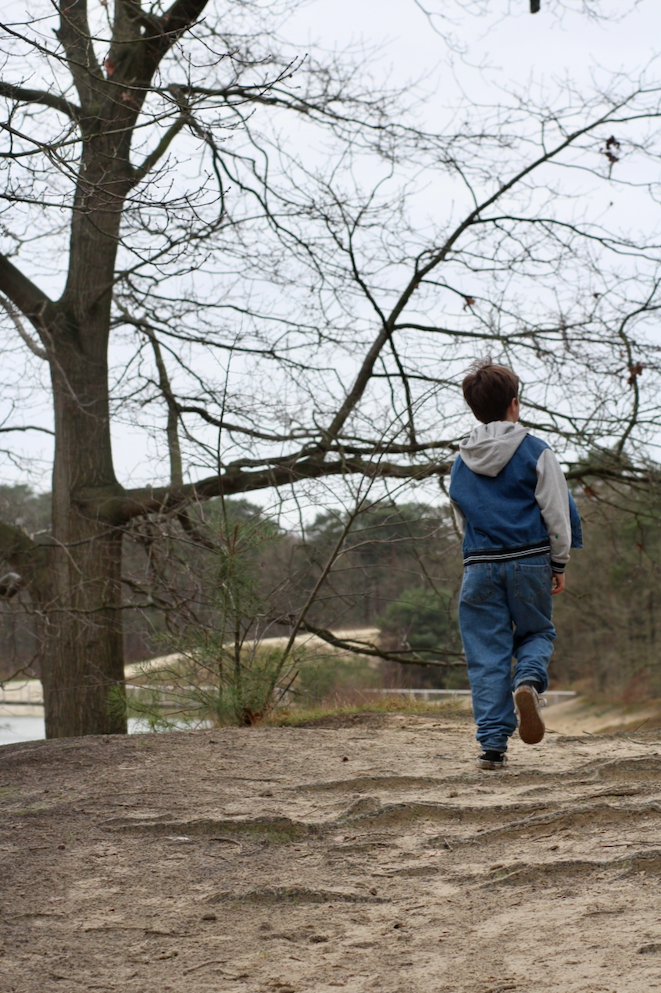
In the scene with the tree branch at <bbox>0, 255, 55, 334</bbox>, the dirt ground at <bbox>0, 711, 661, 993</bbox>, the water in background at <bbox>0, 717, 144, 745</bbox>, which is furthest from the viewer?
the tree branch at <bbox>0, 255, 55, 334</bbox>

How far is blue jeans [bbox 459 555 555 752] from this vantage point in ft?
12.7

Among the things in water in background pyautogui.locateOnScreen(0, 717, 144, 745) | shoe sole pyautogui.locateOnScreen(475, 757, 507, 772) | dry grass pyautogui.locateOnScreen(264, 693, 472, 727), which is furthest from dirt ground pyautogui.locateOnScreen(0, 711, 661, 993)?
water in background pyautogui.locateOnScreen(0, 717, 144, 745)

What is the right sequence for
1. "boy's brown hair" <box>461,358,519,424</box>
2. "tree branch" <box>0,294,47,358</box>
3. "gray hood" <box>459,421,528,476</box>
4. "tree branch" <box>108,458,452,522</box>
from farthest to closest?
"tree branch" <box>0,294,47,358</box> → "tree branch" <box>108,458,452,522</box> → "boy's brown hair" <box>461,358,519,424</box> → "gray hood" <box>459,421,528,476</box>

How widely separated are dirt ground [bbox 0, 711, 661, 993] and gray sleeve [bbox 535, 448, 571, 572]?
864 millimetres

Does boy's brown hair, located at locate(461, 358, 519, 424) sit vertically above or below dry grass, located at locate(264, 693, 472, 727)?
above

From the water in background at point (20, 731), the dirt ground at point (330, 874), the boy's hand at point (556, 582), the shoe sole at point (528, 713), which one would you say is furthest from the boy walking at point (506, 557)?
the water in background at point (20, 731)

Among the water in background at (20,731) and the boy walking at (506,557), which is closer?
the boy walking at (506,557)

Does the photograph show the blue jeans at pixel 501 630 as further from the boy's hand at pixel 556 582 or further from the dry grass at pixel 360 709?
the dry grass at pixel 360 709

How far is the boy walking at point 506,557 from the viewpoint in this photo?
153 inches

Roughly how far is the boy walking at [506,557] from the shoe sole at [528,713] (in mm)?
116

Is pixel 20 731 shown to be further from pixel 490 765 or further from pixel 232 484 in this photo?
pixel 490 765

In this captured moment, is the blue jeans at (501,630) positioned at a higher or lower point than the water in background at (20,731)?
higher

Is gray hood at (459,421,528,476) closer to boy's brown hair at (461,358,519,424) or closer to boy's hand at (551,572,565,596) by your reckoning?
boy's brown hair at (461,358,519,424)

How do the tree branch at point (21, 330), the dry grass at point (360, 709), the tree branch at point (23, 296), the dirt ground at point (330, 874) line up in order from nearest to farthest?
the dirt ground at point (330, 874) → the dry grass at point (360, 709) → the tree branch at point (21, 330) → the tree branch at point (23, 296)
